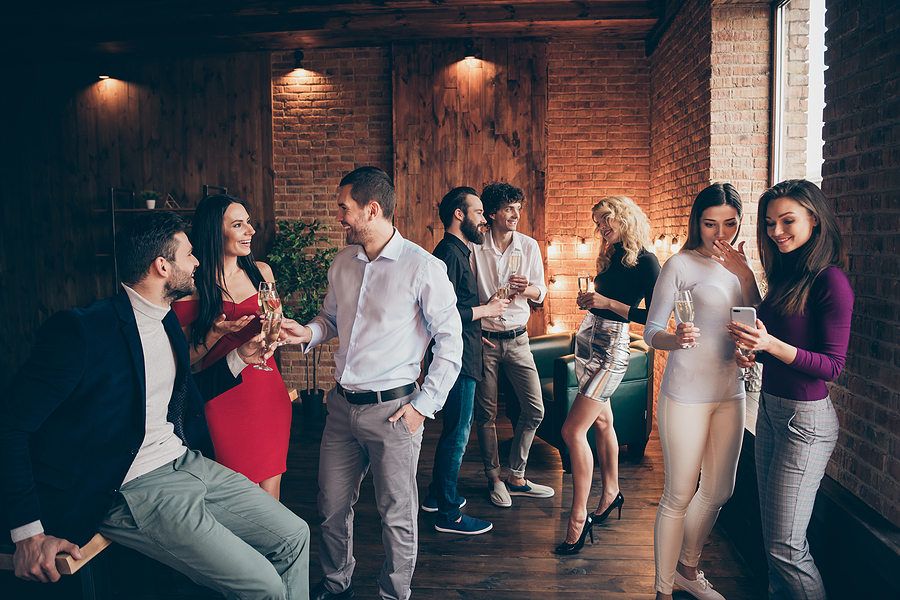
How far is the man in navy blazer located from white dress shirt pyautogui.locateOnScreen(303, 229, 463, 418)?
371mm

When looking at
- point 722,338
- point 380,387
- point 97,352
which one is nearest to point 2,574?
point 97,352

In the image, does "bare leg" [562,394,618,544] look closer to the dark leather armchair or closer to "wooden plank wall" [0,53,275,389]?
the dark leather armchair

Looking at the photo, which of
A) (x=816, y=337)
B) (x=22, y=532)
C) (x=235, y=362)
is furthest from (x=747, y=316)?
(x=22, y=532)

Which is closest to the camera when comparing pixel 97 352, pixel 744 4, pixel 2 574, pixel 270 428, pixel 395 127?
pixel 97 352

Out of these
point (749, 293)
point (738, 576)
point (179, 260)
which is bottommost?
point (738, 576)

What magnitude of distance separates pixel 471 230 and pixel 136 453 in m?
1.94

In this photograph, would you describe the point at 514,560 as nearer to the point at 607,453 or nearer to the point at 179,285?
the point at 607,453

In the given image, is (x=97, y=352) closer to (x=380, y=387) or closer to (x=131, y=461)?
(x=131, y=461)

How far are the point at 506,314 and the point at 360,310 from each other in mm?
1310

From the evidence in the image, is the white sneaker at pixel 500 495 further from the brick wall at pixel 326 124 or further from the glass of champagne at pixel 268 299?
the brick wall at pixel 326 124

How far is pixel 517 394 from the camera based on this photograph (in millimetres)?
3236

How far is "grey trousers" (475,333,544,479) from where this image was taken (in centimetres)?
314

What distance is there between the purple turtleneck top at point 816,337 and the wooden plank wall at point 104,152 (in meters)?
5.13

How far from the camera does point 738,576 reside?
2436 mm
